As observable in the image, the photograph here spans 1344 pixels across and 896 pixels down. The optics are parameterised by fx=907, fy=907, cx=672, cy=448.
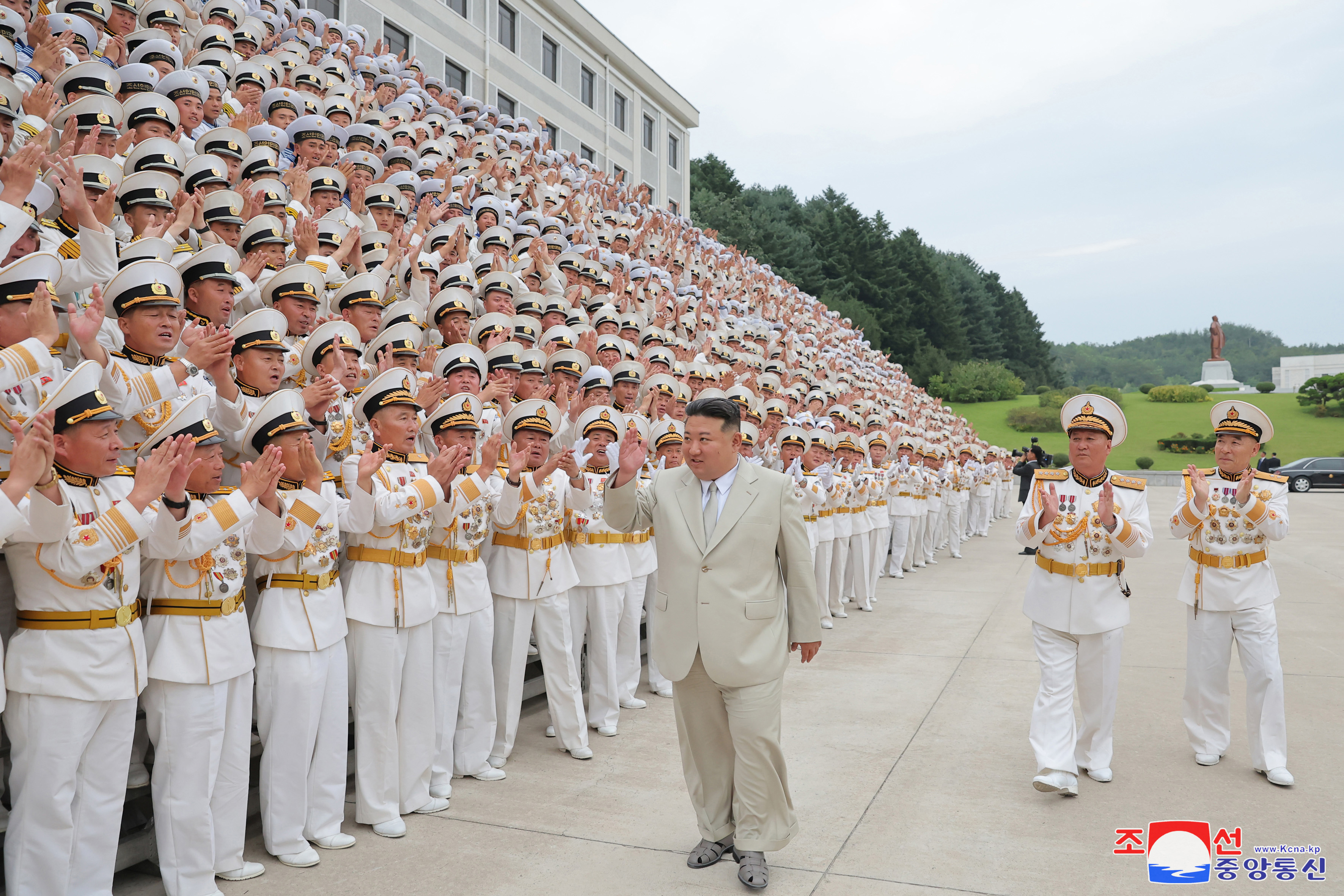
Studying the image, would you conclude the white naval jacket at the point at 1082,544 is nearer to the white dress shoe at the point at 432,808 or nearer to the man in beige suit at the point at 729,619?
the man in beige suit at the point at 729,619

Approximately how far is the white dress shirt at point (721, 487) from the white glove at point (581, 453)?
6.72ft

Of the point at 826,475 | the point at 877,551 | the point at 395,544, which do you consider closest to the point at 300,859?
the point at 395,544

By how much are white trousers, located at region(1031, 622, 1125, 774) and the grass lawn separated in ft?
131

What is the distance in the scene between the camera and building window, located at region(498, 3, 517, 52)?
29938 mm

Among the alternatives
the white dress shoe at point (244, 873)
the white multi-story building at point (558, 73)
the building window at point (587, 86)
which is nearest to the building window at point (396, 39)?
the white multi-story building at point (558, 73)

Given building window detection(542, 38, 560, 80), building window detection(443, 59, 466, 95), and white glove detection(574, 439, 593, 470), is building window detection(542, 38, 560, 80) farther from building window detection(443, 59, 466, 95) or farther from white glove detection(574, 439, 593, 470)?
white glove detection(574, 439, 593, 470)

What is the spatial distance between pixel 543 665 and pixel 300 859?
2091mm

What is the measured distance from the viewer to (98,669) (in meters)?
3.44

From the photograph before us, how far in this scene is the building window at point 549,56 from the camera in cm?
3212

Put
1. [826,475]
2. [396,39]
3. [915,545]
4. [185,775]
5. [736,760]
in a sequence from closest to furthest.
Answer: [185,775], [736,760], [826,475], [915,545], [396,39]

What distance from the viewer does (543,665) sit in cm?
607

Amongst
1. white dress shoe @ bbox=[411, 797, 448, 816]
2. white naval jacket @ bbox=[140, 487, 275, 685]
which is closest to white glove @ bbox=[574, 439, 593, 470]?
white dress shoe @ bbox=[411, 797, 448, 816]

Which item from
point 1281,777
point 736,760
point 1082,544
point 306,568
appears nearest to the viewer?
point 736,760

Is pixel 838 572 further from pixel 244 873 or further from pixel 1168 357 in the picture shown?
pixel 1168 357
